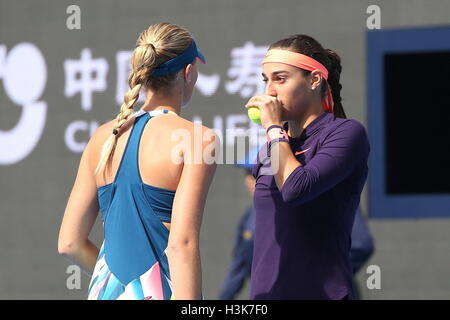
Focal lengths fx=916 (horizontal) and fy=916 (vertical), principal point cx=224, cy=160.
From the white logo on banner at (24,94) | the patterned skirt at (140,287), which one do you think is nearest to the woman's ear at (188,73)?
the patterned skirt at (140,287)

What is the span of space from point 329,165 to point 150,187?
623 mm

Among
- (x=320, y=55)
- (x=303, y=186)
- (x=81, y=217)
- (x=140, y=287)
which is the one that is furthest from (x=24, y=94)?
(x=303, y=186)

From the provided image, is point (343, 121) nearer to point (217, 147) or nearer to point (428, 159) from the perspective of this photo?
point (217, 147)

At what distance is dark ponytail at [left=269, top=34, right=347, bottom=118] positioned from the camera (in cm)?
342

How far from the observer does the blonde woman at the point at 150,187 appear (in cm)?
301

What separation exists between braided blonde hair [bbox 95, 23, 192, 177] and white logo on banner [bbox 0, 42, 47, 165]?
17.2 ft

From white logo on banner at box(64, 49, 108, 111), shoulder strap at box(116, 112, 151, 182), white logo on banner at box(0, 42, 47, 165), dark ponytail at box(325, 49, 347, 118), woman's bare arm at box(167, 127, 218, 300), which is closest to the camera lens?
woman's bare arm at box(167, 127, 218, 300)

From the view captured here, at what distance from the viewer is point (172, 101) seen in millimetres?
3264

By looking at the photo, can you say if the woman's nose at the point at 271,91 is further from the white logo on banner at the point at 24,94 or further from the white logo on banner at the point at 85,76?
the white logo on banner at the point at 24,94

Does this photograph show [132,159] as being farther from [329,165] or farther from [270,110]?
[329,165]

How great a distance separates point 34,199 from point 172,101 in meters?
5.31

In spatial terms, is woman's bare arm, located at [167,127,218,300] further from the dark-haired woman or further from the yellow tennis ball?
the yellow tennis ball

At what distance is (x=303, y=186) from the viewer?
3.11 m

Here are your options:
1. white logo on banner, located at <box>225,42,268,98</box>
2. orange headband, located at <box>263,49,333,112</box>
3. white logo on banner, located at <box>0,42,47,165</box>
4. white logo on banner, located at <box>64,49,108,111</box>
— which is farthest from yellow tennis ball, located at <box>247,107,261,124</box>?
white logo on banner, located at <box>0,42,47,165</box>
